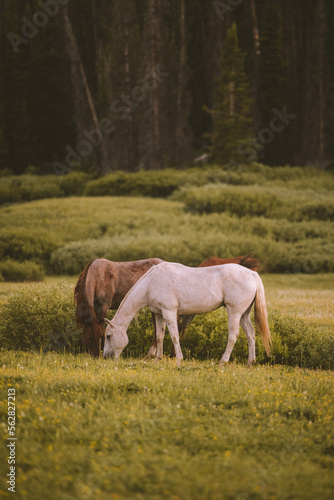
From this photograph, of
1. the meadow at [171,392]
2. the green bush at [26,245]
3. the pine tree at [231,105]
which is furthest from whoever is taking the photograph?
the pine tree at [231,105]

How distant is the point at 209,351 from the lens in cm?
1119

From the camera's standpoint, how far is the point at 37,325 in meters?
11.4

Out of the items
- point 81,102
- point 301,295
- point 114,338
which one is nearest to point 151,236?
point 301,295

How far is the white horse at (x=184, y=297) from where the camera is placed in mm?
9000

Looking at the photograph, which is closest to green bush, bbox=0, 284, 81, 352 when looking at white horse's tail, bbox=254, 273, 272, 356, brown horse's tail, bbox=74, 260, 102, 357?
brown horse's tail, bbox=74, 260, 102, 357

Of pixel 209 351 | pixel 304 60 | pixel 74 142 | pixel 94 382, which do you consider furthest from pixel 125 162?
pixel 94 382

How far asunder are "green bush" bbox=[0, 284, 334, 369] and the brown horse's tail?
1.59 m

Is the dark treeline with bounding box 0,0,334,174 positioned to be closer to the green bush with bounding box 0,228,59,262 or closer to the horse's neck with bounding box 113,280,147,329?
the green bush with bounding box 0,228,59,262

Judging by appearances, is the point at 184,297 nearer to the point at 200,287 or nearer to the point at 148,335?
the point at 200,287

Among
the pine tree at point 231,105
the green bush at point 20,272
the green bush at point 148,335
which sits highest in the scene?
the pine tree at point 231,105

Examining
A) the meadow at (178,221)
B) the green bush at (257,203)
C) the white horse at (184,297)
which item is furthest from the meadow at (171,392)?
the green bush at (257,203)

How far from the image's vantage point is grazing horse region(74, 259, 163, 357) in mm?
9289

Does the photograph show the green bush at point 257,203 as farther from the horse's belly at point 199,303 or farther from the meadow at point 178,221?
the horse's belly at point 199,303

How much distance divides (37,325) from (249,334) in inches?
179
